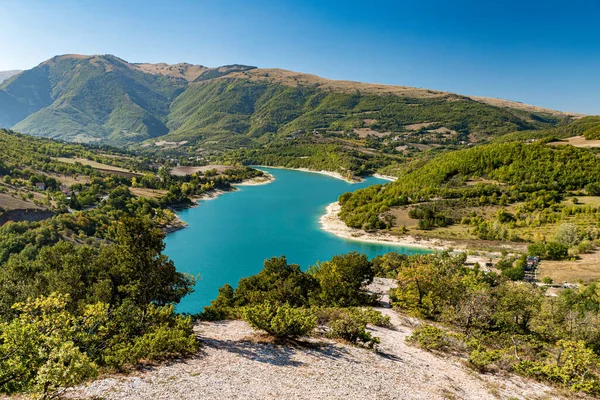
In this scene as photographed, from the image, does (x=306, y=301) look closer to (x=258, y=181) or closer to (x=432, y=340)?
(x=432, y=340)

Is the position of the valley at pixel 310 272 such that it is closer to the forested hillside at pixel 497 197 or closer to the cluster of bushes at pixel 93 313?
the cluster of bushes at pixel 93 313

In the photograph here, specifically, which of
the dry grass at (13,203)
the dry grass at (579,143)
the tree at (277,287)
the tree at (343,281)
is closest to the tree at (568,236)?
the tree at (343,281)

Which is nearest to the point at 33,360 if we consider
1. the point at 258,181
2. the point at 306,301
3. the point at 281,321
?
the point at 281,321

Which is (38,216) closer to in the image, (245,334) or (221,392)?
(245,334)

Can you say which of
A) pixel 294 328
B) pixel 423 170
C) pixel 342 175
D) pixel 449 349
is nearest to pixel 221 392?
pixel 294 328

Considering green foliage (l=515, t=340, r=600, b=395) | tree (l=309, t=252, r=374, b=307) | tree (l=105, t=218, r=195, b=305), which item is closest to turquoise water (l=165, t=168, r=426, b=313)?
tree (l=309, t=252, r=374, b=307)

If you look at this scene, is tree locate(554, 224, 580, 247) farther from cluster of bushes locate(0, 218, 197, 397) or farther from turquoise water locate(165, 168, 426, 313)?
cluster of bushes locate(0, 218, 197, 397)
